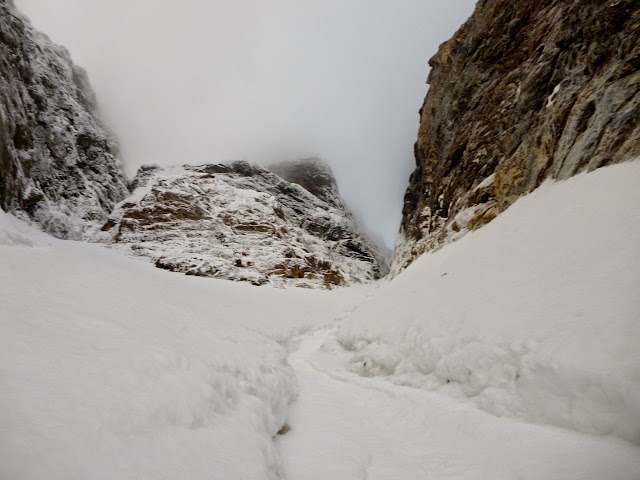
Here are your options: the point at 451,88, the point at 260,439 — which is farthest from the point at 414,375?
the point at 451,88

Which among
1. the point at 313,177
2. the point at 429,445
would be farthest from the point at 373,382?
the point at 313,177

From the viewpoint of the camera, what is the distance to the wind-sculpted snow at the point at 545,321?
150 inches

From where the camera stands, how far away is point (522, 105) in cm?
1557

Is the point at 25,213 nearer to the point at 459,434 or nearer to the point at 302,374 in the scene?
the point at 302,374

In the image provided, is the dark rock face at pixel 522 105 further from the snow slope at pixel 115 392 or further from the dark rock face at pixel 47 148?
the dark rock face at pixel 47 148

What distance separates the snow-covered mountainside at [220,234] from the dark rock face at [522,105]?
20.5 meters

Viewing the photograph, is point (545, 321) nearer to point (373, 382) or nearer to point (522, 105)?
point (373, 382)

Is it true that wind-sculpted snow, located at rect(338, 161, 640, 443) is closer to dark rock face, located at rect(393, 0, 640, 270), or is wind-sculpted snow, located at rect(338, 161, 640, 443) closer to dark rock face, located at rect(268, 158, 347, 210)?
dark rock face, located at rect(393, 0, 640, 270)

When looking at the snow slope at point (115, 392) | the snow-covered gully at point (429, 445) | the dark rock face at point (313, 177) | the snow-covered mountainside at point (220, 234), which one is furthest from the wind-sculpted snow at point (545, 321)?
the dark rock face at point (313, 177)

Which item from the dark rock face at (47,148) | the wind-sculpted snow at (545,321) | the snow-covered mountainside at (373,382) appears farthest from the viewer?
the dark rock face at (47,148)

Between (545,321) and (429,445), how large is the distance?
2.95 metres

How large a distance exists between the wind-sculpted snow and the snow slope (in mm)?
3675

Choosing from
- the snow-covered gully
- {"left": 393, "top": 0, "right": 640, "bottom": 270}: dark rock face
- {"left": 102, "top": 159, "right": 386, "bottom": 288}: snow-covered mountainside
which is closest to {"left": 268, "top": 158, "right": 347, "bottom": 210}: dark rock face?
{"left": 102, "top": 159, "right": 386, "bottom": 288}: snow-covered mountainside

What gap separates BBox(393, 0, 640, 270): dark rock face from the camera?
367 inches
